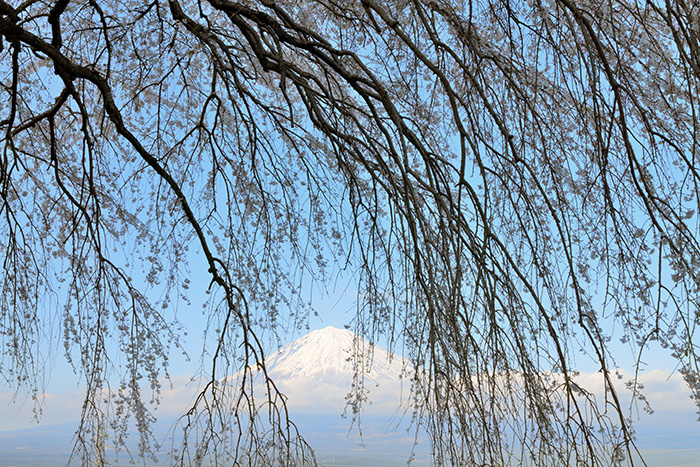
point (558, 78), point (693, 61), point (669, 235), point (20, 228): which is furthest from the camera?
point (20, 228)

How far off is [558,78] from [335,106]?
1.13m

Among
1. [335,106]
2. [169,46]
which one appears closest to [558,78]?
[335,106]

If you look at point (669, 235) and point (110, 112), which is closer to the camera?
point (669, 235)

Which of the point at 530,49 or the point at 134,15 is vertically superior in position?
the point at 134,15

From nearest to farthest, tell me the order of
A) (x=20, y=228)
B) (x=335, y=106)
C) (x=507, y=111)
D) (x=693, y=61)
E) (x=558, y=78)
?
(x=693, y=61) → (x=335, y=106) → (x=507, y=111) → (x=558, y=78) → (x=20, y=228)

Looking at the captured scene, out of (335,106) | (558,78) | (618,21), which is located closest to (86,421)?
(335,106)

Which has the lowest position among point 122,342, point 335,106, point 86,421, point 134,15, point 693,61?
point 86,421

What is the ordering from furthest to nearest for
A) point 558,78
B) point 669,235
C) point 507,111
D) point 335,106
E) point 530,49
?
point 530,49 → point 558,78 → point 507,111 → point 335,106 → point 669,235

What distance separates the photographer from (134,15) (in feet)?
10.6

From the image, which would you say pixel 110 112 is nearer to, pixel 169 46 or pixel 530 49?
pixel 169 46

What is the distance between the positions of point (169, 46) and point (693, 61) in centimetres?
252

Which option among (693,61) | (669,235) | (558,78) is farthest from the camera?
(558,78)

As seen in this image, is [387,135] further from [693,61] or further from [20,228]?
[20,228]

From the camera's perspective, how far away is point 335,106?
2293 mm
